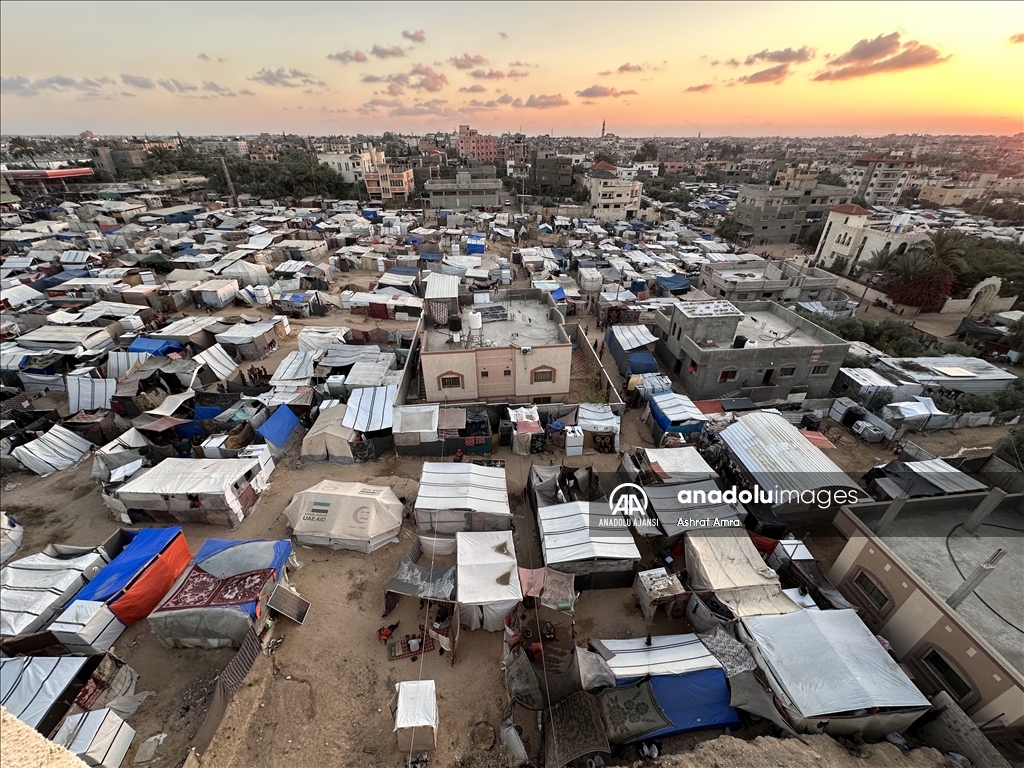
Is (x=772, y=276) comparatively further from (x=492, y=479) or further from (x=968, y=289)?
(x=492, y=479)

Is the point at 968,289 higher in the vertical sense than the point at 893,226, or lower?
lower

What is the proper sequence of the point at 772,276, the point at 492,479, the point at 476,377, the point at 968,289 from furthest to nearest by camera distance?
the point at 968,289 → the point at 772,276 → the point at 476,377 → the point at 492,479

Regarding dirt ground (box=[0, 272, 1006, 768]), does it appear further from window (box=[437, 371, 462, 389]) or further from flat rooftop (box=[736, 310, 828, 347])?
flat rooftop (box=[736, 310, 828, 347])

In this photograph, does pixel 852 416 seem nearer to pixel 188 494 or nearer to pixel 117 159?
pixel 188 494

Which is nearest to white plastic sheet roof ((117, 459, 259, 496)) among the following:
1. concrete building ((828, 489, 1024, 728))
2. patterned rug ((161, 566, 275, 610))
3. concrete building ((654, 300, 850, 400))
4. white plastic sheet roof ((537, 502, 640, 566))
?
patterned rug ((161, 566, 275, 610))

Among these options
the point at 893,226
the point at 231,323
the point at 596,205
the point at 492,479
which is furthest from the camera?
the point at 596,205

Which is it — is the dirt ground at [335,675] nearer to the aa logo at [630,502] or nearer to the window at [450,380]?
the aa logo at [630,502]

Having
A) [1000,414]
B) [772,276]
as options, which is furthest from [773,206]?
[1000,414]
